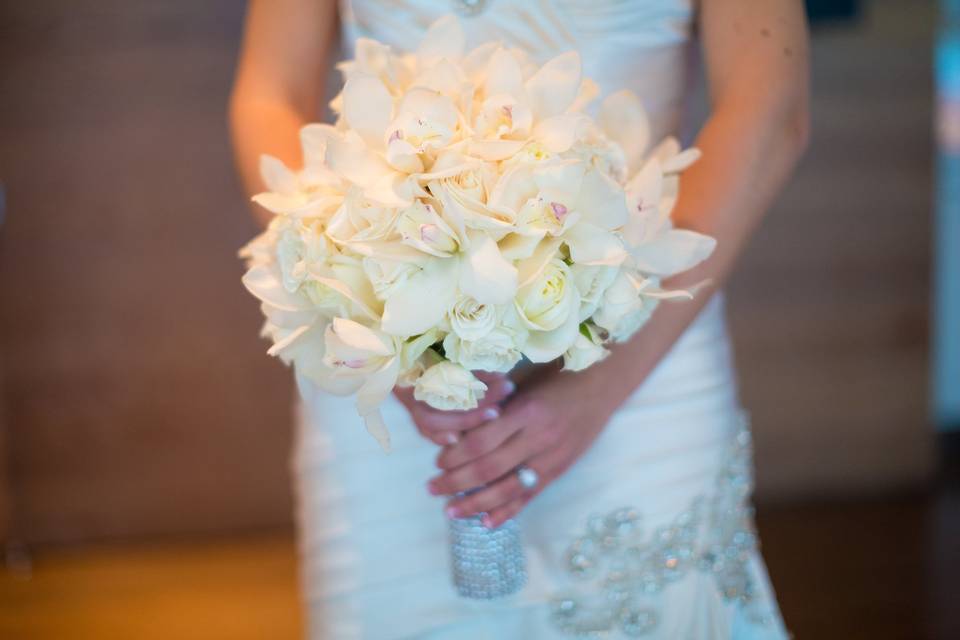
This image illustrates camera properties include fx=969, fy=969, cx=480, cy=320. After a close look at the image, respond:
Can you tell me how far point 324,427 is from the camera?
1466 millimetres

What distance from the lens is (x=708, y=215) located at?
1.25 meters

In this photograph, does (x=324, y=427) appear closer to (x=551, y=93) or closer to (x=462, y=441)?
(x=462, y=441)

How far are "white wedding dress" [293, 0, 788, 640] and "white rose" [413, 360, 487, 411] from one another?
0.46 meters

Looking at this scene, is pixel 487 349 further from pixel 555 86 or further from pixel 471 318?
pixel 555 86

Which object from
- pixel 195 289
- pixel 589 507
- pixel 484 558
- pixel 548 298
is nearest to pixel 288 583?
pixel 195 289

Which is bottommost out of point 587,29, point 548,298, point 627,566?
point 627,566

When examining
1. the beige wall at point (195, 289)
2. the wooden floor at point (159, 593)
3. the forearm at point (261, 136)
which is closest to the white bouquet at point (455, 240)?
the forearm at point (261, 136)

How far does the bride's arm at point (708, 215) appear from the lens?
3.81ft

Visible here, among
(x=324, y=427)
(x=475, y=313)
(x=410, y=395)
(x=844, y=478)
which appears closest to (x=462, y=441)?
(x=410, y=395)

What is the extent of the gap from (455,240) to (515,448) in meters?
0.34

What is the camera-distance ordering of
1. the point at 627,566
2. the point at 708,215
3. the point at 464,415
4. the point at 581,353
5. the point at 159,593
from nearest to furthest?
1. the point at 581,353
2. the point at 464,415
3. the point at 708,215
4. the point at 627,566
5. the point at 159,593

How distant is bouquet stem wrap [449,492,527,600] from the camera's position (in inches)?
46.7

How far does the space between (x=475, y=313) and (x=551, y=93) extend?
0.81ft

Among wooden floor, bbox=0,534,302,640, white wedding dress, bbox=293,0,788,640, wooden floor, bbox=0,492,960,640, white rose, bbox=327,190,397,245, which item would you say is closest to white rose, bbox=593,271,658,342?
white rose, bbox=327,190,397,245
